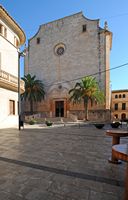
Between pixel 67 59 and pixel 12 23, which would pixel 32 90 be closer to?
pixel 67 59

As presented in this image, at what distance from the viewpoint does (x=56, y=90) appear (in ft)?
113

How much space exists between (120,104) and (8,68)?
3642 centimetres

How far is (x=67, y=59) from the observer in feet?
111

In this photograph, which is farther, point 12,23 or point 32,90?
point 32,90

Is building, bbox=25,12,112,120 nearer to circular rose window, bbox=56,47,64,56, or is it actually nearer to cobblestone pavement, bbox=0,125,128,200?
circular rose window, bbox=56,47,64,56

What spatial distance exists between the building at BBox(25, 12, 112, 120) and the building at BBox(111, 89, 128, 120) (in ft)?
55.8

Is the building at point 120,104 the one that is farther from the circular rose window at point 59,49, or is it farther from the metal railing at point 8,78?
the metal railing at point 8,78

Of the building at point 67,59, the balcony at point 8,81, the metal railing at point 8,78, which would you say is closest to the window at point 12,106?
the balcony at point 8,81

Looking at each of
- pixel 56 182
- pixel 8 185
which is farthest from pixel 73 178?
pixel 8 185

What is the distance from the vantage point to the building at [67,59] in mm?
31016

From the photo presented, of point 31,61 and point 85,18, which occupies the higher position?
point 85,18

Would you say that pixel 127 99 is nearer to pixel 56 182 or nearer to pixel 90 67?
pixel 90 67

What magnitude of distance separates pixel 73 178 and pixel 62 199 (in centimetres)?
97

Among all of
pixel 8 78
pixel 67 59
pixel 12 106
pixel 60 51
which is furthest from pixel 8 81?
pixel 60 51
